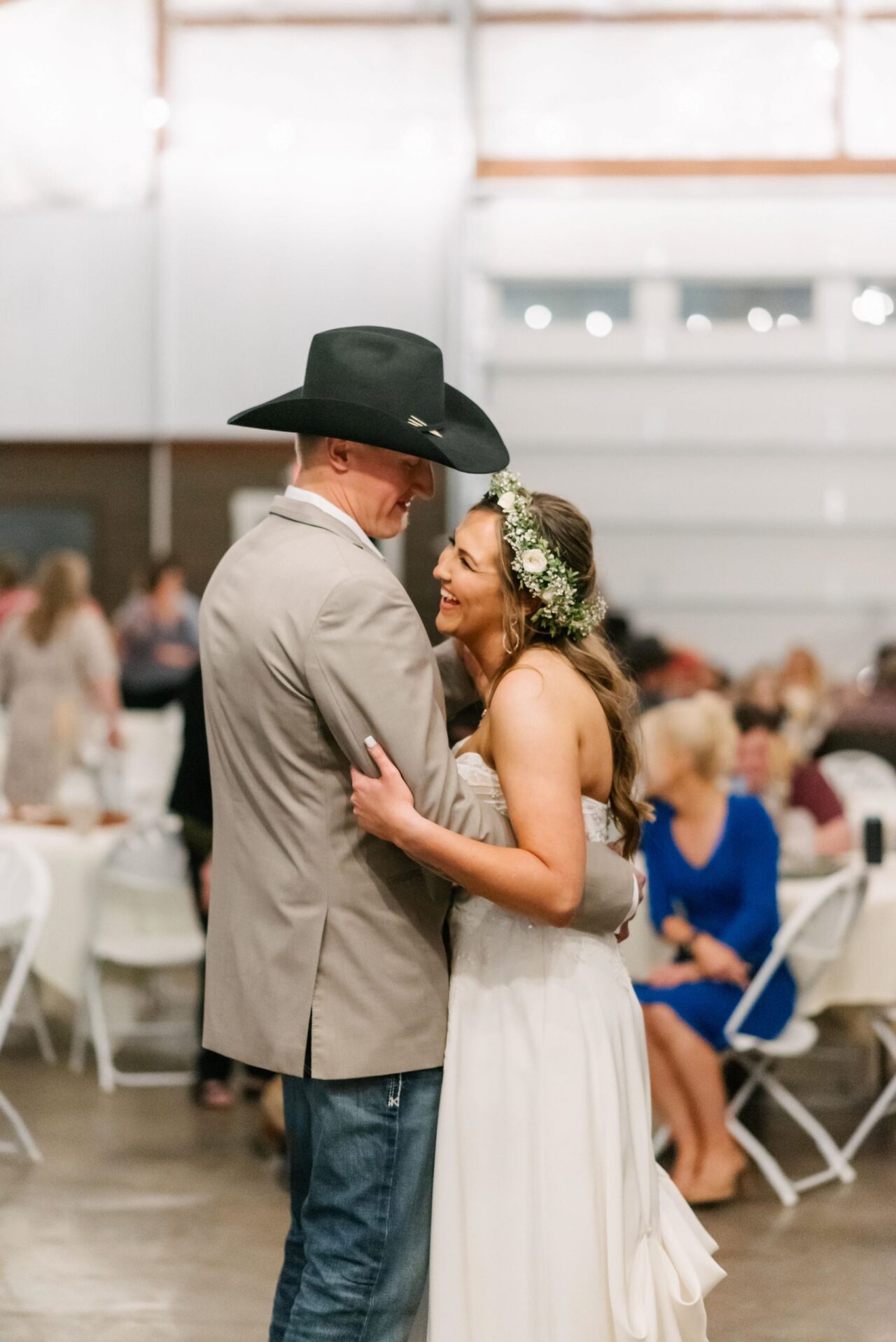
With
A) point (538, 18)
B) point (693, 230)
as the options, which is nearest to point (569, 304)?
point (693, 230)

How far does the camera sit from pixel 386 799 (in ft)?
6.19

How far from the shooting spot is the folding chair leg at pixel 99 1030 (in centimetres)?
503

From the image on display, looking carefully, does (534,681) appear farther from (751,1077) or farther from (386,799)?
(751,1077)

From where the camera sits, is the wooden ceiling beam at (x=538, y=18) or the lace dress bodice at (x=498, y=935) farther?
the wooden ceiling beam at (x=538, y=18)

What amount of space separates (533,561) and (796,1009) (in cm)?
251

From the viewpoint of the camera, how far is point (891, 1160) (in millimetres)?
4379

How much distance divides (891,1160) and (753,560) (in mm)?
6194

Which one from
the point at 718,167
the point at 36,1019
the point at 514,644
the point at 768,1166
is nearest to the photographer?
the point at 514,644

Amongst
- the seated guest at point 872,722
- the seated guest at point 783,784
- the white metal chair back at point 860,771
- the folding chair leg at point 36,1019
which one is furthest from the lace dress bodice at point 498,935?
the white metal chair back at point 860,771

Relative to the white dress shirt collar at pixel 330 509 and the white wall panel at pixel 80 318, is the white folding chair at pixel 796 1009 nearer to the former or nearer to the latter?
the white dress shirt collar at pixel 330 509

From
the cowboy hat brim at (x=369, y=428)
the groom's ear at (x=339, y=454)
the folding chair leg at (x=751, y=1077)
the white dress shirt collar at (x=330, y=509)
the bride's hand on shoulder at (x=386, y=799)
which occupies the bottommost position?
the folding chair leg at (x=751, y=1077)

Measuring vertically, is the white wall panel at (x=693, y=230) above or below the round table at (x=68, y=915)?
above

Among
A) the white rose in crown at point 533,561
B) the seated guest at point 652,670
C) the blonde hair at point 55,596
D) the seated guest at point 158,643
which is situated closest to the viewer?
the white rose in crown at point 533,561

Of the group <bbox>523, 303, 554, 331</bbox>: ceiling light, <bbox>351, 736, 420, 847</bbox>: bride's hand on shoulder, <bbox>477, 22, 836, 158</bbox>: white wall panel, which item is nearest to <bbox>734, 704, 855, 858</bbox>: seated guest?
<bbox>351, 736, 420, 847</bbox>: bride's hand on shoulder
